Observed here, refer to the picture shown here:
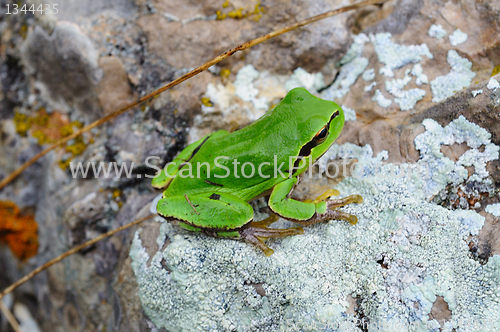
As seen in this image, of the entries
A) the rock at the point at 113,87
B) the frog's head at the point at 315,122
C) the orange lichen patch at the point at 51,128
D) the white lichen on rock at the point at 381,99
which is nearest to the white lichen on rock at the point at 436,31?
the white lichen on rock at the point at 381,99

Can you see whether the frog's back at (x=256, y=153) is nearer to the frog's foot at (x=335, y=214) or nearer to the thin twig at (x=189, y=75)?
the frog's foot at (x=335, y=214)

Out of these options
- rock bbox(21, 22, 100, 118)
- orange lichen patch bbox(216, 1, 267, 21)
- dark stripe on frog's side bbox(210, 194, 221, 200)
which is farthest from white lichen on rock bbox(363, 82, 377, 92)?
rock bbox(21, 22, 100, 118)

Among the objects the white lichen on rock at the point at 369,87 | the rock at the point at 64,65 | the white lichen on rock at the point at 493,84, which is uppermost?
the rock at the point at 64,65

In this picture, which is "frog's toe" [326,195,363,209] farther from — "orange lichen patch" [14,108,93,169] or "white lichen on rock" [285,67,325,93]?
"orange lichen patch" [14,108,93,169]

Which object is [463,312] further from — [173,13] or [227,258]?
[173,13]

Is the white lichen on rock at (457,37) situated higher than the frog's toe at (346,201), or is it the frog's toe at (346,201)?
the white lichen on rock at (457,37)

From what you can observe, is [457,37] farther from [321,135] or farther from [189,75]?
[189,75]

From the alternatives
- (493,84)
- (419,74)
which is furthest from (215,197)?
(493,84)
